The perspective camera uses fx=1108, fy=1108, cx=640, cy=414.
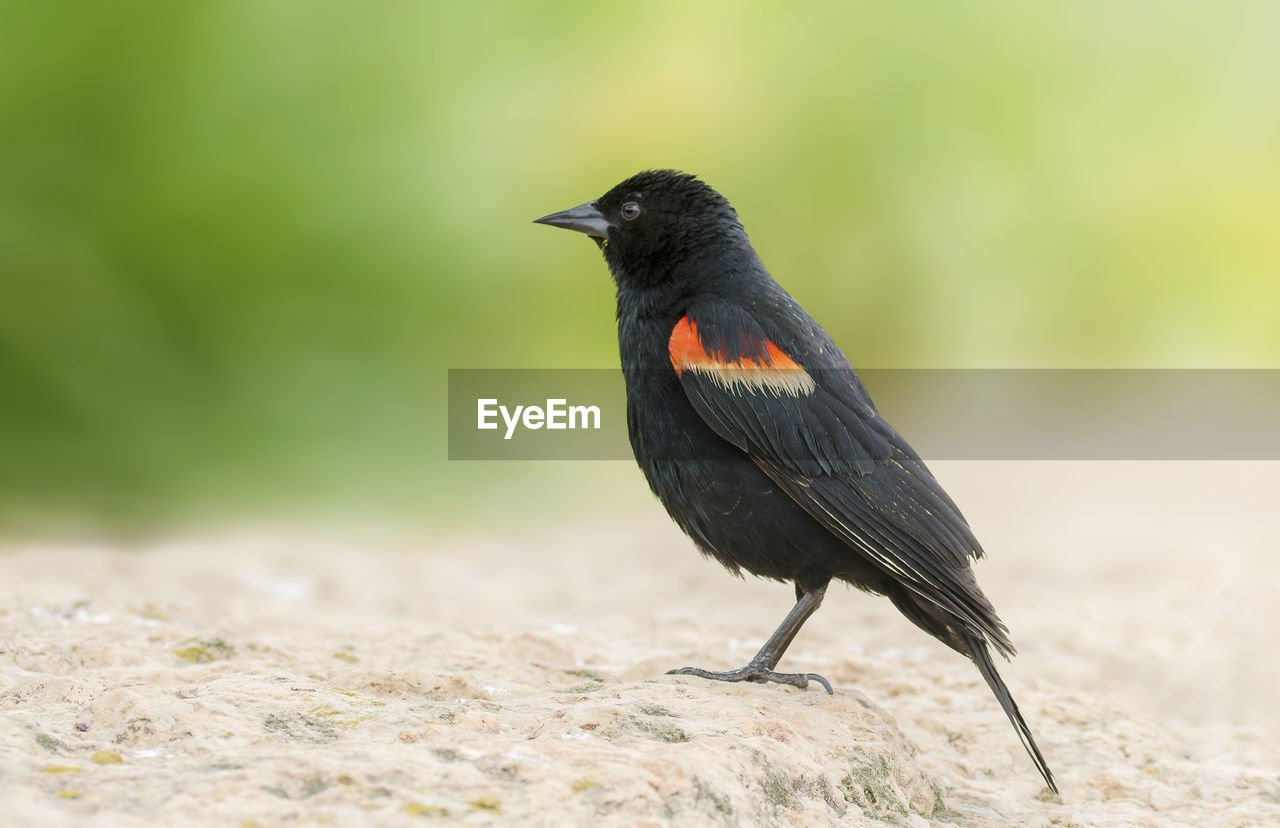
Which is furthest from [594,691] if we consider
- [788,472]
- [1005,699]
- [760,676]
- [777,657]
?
[1005,699]

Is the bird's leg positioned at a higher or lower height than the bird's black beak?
lower

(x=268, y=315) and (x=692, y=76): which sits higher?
(x=692, y=76)

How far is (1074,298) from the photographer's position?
31.6 feet

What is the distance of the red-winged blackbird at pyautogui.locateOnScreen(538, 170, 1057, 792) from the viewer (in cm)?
321

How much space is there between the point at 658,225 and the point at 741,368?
2.73 feet

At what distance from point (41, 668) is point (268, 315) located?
520 centimetres

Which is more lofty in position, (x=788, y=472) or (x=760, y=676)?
(x=788, y=472)

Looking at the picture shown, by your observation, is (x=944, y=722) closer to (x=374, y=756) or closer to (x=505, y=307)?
(x=374, y=756)

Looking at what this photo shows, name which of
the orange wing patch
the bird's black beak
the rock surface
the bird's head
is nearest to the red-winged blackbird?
the orange wing patch

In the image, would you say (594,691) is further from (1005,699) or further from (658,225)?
(658,225)

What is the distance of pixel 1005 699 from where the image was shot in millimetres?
3080

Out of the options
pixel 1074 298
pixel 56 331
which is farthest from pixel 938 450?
pixel 56 331

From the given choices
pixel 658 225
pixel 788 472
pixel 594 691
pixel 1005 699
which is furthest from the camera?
pixel 658 225

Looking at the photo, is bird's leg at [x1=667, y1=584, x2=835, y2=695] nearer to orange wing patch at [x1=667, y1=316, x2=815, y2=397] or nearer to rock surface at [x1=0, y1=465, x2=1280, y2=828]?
rock surface at [x1=0, y1=465, x2=1280, y2=828]
